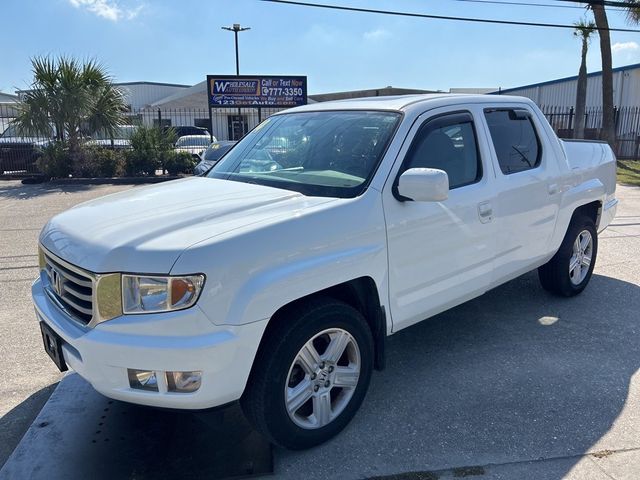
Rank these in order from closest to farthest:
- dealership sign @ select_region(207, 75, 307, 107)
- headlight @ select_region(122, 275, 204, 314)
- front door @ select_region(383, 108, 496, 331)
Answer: headlight @ select_region(122, 275, 204, 314) < front door @ select_region(383, 108, 496, 331) < dealership sign @ select_region(207, 75, 307, 107)

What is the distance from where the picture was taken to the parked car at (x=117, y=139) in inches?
650

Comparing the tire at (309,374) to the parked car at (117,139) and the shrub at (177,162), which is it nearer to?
the shrub at (177,162)

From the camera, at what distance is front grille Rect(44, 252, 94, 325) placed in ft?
8.52

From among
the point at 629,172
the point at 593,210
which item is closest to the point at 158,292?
the point at 593,210

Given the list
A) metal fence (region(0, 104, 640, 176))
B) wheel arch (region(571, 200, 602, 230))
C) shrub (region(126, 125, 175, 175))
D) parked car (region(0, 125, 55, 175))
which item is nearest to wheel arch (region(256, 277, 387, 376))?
wheel arch (region(571, 200, 602, 230))

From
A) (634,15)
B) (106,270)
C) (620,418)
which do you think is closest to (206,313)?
(106,270)

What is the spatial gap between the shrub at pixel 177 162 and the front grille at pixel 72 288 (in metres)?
14.6

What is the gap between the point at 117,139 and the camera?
17.1m

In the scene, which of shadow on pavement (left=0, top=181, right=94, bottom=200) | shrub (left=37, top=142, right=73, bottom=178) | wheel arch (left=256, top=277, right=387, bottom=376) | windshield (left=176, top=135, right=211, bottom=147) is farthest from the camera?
windshield (left=176, top=135, right=211, bottom=147)

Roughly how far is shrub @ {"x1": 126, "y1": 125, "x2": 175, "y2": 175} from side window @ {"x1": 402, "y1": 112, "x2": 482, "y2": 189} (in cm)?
1452

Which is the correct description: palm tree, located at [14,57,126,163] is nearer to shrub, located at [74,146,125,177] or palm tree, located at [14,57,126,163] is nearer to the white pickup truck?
shrub, located at [74,146,125,177]

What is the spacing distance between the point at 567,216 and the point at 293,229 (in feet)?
10.5

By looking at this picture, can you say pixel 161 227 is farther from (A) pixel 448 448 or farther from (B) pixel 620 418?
(B) pixel 620 418

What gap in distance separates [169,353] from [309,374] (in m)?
0.85
